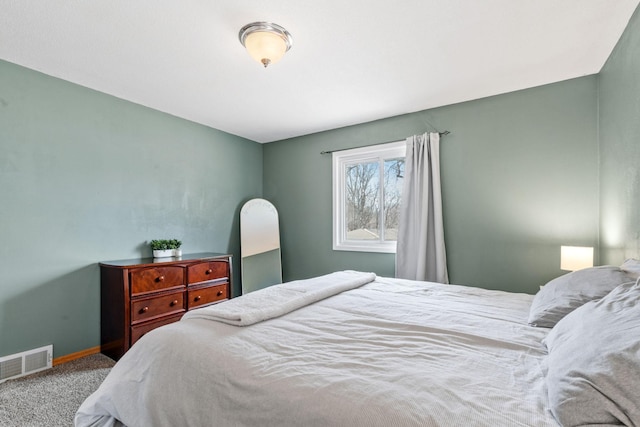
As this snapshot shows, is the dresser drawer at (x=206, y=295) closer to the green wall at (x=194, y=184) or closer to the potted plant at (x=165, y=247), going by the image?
the potted plant at (x=165, y=247)

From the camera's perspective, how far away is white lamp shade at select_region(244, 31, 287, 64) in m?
1.91

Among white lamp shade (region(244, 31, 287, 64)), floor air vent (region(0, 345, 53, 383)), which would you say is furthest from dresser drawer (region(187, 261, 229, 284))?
white lamp shade (region(244, 31, 287, 64))

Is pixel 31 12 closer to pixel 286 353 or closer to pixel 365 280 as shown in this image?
pixel 286 353

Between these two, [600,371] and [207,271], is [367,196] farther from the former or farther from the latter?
[600,371]

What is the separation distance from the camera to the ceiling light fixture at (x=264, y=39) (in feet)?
6.24

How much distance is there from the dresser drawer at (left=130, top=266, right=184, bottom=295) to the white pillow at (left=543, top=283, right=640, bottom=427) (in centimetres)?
282

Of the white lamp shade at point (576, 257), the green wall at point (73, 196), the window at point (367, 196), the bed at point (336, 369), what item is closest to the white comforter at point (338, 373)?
the bed at point (336, 369)

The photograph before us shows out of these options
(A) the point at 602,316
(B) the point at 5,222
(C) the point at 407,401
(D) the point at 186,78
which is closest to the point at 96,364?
(B) the point at 5,222

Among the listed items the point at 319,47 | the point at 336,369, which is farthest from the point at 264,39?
the point at 336,369

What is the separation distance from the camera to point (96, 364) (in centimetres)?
255

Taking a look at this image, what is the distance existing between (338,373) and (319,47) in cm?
204

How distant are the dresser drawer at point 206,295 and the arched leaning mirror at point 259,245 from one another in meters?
0.60

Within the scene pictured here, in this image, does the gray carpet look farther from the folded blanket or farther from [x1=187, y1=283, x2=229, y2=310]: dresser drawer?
the folded blanket

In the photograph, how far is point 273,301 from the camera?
1.81m
